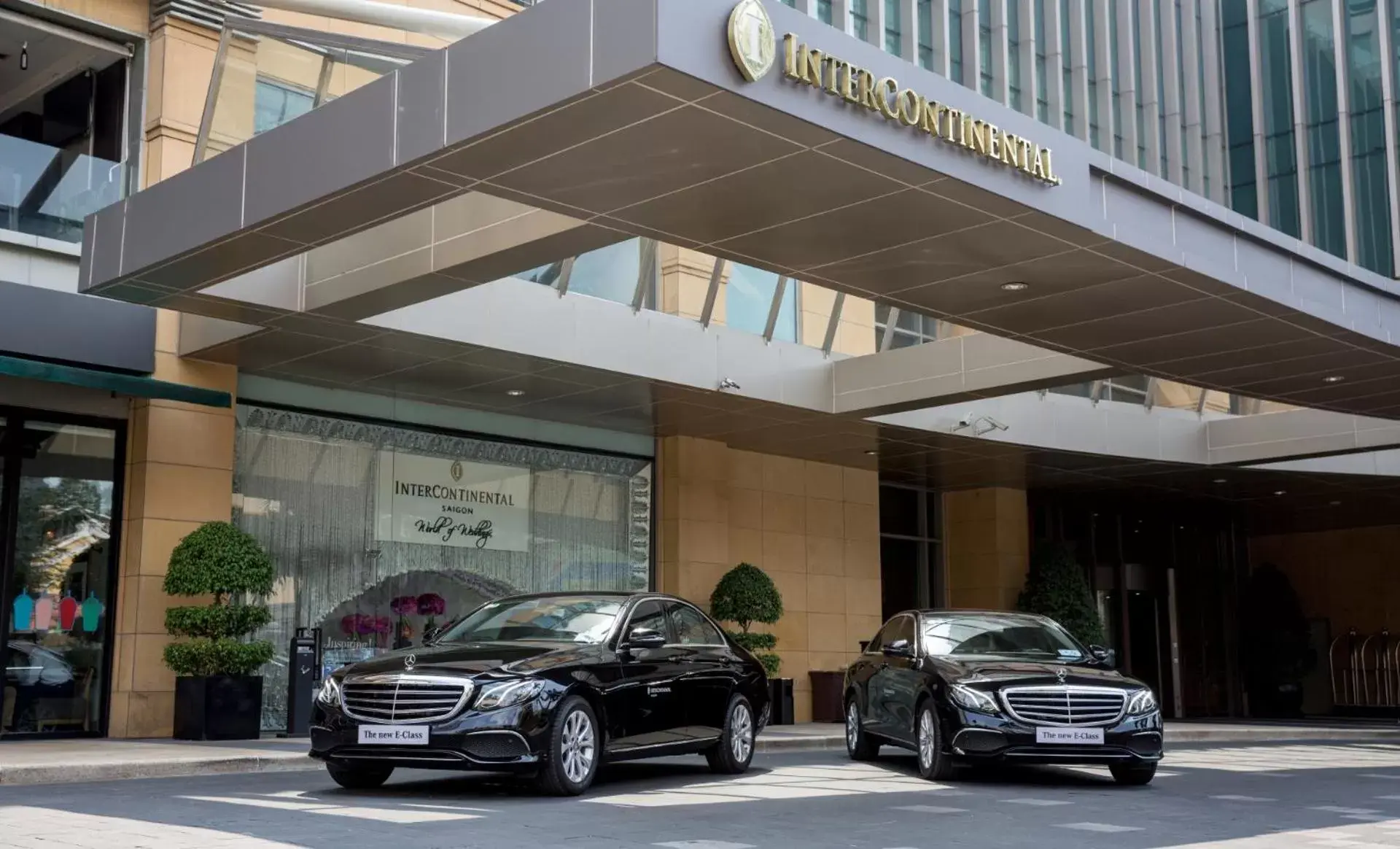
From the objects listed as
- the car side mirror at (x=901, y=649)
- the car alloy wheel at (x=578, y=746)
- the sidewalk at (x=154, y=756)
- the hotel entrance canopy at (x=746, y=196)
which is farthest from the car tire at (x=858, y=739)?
the car alloy wheel at (x=578, y=746)

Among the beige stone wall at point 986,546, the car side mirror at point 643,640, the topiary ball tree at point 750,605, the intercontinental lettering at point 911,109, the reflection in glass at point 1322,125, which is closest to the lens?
the intercontinental lettering at point 911,109

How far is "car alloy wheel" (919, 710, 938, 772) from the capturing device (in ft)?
38.7

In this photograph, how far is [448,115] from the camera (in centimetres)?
955

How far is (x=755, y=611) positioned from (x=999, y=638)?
826 centimetres

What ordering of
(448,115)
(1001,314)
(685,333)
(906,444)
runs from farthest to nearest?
(906,444), (685,333), (1001,314), (448,115)

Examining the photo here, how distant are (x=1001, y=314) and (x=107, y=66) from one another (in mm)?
10212

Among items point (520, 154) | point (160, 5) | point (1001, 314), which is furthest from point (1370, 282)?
point (160, 5)

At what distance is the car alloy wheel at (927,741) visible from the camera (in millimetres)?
11781

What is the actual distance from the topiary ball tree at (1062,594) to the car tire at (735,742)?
564 inches

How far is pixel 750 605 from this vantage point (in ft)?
68.2

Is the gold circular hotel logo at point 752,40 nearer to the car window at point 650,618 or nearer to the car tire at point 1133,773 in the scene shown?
the car window at point 650,618

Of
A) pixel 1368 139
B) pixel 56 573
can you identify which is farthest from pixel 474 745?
pixel 1368 139

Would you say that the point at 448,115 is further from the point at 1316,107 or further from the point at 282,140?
the point at 1316,107

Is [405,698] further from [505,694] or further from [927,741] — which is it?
[927,741]
